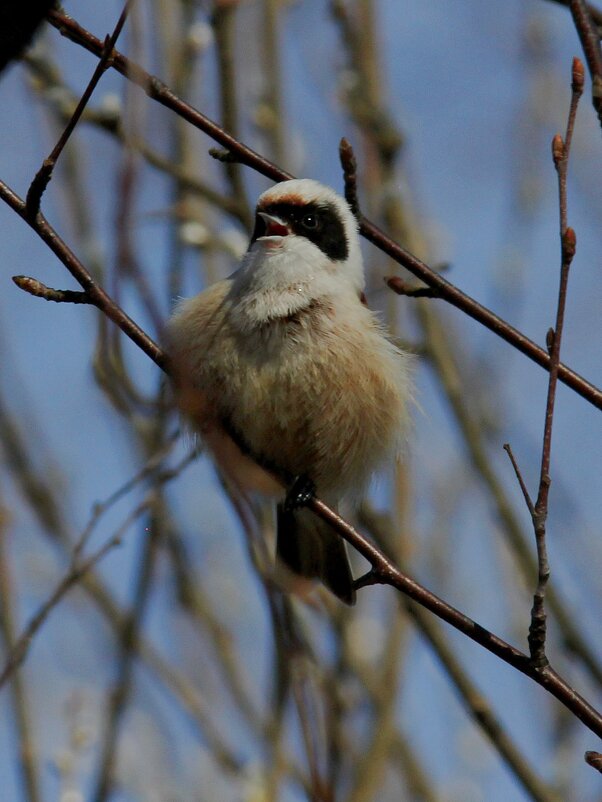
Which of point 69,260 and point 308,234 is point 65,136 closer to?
point 69,260

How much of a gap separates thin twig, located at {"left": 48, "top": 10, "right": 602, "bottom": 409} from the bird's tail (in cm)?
129

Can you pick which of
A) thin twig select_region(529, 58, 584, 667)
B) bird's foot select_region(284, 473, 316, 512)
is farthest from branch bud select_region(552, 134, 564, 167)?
bird's foot select_region(284, 473, 316, 512)

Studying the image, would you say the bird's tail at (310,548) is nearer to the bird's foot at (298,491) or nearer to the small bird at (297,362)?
the small bird at (297,362)

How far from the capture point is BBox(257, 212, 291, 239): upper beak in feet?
13.3

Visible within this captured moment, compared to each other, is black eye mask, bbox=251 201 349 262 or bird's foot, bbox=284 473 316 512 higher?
black eye mask, bbox=251 201 349 262

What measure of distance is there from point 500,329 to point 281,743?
1649 mm

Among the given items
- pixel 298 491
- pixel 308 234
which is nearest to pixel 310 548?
pixel 298 491

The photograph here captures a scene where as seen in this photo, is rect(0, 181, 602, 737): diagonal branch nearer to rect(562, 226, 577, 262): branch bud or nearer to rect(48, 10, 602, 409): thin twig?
rect(48, 10, 602, 409): thin twig

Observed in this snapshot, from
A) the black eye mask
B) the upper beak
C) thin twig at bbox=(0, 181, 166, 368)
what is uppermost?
the black eye mask

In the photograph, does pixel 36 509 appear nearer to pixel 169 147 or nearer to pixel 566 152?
pixel 169 147

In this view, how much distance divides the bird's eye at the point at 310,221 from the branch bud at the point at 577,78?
4.76 ft

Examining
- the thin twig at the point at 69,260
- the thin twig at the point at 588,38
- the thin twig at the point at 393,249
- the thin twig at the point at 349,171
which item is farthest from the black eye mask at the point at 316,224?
the thin twig at the point at 69,260

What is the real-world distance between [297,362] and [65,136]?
4.63 feet

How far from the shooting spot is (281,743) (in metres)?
3.88
